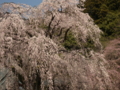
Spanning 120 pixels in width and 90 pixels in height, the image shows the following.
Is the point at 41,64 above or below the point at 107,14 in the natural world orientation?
below

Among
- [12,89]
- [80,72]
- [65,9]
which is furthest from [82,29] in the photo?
[12,89]

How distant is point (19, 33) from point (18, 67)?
1.01 m

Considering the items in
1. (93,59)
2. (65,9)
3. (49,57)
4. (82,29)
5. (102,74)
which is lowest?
(102,74)

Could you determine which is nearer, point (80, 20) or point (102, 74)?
point (102, 74)

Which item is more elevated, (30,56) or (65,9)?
(65,9)

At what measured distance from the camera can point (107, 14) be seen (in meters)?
16.2

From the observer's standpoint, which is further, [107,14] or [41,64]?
[107,14]

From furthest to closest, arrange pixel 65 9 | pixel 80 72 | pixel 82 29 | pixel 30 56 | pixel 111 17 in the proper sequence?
pixel 111 17 < pixel 65 9 < pixel 82 29 < pixel 80 72 < pixel 30 56

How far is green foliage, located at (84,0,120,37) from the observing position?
14.5 metres

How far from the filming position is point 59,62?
3.76m

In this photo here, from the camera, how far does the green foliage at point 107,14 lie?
47.4ft

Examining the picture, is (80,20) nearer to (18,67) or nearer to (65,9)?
(65,9)

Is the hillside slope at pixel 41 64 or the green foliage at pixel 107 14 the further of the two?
the green foliage at pixel 107 14

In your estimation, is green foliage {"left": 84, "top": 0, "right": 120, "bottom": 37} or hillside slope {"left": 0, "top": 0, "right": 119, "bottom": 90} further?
green foliage {"left": 84, "top": 0, "right": 120, "bottom": 37}
